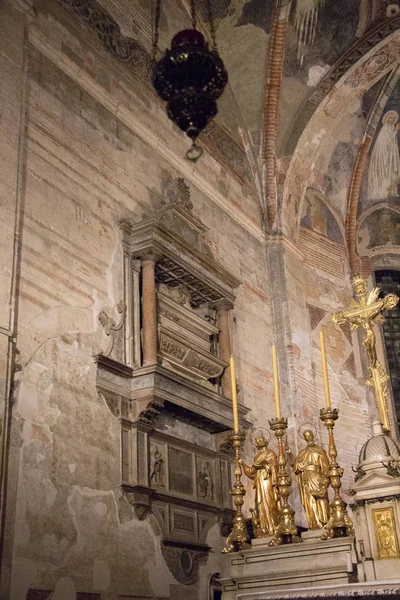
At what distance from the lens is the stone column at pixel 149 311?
26.9ft

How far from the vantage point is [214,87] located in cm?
564

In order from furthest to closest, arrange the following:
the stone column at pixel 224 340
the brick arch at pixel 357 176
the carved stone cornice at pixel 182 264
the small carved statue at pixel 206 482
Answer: the brick arch at pixel 357 176 < the stone column at pixel 224 340 < the small carved statue at pixel 206 482 < the carved stone cornice at pixel 182 264

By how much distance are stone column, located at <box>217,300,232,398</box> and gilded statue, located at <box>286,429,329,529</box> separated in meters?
2.66

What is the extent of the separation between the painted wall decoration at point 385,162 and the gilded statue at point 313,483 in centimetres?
945

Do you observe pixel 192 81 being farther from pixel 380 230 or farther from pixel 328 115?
pixel 380 230

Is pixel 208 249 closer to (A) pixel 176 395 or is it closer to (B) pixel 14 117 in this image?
(A) pixel 176 395

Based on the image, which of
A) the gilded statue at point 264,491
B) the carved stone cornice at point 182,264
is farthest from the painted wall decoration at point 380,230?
the gilded statue at point 264,491

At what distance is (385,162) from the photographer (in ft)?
49.7

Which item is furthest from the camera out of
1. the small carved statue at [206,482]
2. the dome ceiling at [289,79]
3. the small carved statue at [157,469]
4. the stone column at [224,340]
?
the dome ceiling at [289,79]

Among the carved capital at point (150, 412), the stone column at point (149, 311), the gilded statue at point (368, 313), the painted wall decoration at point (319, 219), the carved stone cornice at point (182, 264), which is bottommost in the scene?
the carved capital at point (150, 412)

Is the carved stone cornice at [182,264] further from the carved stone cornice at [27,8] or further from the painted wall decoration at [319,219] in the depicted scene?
the painted wall decoration at [319,219]

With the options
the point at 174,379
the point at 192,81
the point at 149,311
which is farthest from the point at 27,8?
the point at 174,379

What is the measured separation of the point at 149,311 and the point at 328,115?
6.65 metres

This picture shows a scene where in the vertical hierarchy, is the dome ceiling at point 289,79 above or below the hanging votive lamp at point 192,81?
above
